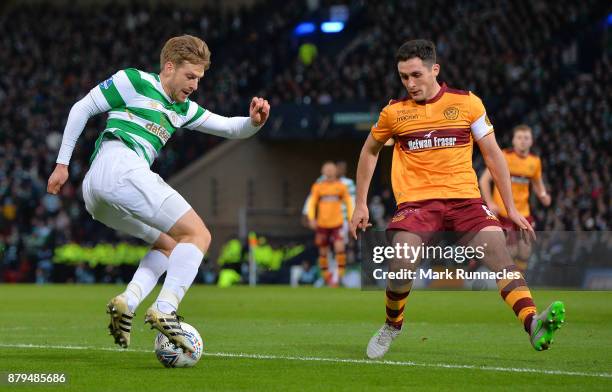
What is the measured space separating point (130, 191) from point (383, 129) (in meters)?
2.00

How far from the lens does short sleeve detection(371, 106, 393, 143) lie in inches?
332

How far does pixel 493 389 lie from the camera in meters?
6.40

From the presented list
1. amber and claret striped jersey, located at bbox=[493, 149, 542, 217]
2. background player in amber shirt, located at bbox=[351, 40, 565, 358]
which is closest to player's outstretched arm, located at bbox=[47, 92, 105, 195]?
background player in amber shirt, located at bbox=[351, 40, 565, 358]

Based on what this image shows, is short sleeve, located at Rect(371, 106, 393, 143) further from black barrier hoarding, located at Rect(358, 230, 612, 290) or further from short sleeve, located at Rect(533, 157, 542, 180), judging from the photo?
short sleeve, located at Rect(533, 157, 542, 180)

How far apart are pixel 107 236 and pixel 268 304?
1267cm

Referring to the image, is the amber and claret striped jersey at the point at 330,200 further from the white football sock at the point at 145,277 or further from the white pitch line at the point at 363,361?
Result: the white football sock at the point at 145,277

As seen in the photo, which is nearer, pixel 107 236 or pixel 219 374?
Result: pixel 219 374

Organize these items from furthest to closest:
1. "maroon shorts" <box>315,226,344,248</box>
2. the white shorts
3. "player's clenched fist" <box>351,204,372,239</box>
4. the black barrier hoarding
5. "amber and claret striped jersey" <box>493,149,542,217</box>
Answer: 1. "maroon shorts" <box>315,226,344,248</box>
2. the black barrier hoarding
3. "amber and claret striped jersey" <box>493,149,542,217</box>
4. "player's clenched fist" <box>351,204,372,239</box>
5. the white shorts

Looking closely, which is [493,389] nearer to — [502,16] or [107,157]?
[107,157]

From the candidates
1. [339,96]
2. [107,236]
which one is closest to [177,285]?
[107,236]

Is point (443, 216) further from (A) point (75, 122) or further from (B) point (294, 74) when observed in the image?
(B) point (294, 74)

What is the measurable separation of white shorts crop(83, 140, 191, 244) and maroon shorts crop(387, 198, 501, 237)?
1.62 metres

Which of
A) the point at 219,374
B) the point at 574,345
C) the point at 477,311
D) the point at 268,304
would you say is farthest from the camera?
the point at 268,304

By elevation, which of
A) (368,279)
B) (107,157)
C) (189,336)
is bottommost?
(368,279)
